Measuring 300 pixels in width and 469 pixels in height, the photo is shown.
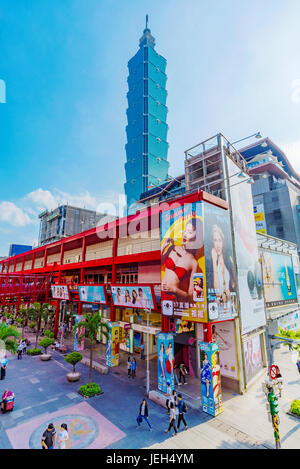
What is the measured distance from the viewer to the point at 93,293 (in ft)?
86.6

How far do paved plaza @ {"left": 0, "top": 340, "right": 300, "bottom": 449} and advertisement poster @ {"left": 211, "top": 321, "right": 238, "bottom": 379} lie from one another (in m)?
1.60

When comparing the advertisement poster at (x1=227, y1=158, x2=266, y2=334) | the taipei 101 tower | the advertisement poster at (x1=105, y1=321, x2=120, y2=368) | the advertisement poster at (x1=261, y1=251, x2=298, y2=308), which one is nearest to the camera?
the advertisement poster at (x1=227, y1=158, x2=266, y2=334)

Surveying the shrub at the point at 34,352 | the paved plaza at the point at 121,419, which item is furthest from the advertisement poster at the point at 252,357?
the shrub at the point at 34,352

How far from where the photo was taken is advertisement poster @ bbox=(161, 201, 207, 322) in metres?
15.4

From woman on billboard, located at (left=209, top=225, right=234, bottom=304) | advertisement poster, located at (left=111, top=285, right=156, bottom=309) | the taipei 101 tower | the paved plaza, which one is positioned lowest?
the paved plaza

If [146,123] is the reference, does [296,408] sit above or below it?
below

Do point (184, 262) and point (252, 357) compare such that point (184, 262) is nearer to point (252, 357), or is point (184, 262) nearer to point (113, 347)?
point (252, 357)

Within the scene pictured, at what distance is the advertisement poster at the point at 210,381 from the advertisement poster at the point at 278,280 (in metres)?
13.2

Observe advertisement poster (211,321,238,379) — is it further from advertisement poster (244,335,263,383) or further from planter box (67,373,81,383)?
planter box (67,373,81,383)

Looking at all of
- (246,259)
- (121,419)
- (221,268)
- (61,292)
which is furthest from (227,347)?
(61,292)

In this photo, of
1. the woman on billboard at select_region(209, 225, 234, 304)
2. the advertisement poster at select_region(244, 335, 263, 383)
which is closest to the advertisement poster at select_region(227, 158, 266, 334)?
the advertisement poster at select_region(244, 335, 263, 383)

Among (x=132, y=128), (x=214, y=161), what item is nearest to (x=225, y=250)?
(x=214, y=161)

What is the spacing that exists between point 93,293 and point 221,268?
15.5 metres
